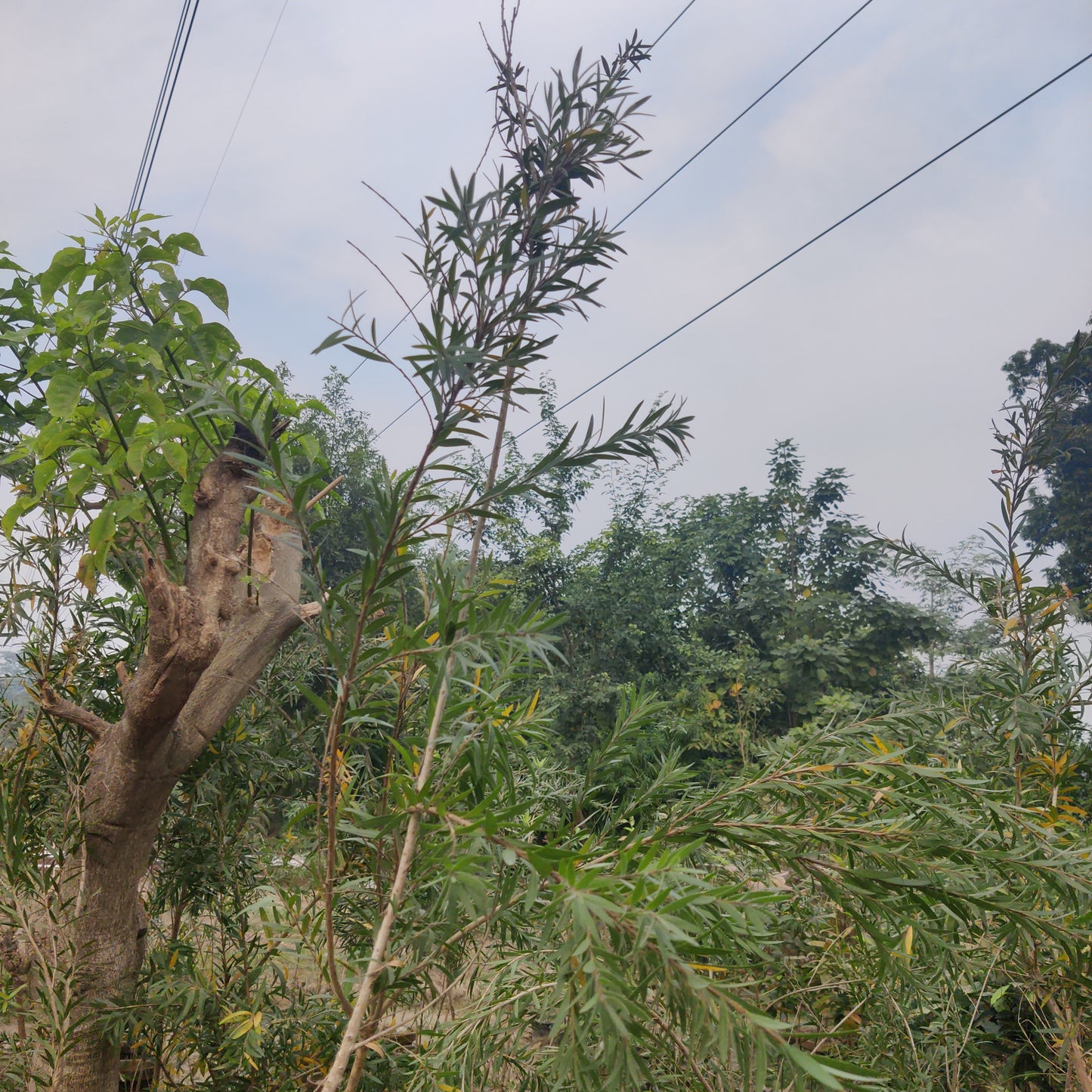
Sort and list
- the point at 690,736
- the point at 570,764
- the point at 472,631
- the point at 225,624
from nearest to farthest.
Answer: the point at 472,631
the point at 225,624
the point at 570,764
the point at 690,736

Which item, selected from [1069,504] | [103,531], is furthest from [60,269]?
[1069,504]

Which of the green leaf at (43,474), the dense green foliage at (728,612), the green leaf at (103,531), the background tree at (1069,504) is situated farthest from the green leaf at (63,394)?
the background tree at (1069,504)

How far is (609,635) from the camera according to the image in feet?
30.0

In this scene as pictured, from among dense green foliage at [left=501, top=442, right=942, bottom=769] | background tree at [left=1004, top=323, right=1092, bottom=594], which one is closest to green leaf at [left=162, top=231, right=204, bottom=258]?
dense green foliage at [left=501, top=442, right=942, bottom=769]

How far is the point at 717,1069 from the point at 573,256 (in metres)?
1.32

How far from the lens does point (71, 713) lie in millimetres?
1788

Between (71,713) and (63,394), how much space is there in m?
0.69

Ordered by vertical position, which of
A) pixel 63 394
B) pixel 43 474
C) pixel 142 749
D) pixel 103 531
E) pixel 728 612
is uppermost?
pixel 728 612

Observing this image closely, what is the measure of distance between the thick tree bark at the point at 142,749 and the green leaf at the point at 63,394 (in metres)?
0.32

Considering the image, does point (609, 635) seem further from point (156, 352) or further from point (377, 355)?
point (377, 355)

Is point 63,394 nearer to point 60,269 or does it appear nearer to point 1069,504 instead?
point 60,269

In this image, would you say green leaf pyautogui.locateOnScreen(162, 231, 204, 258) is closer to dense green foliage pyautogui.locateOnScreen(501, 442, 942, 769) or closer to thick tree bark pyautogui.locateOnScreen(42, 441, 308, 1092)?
thick tree bark pyautogui.locateOnScreen(42, 441, 308, 1092)

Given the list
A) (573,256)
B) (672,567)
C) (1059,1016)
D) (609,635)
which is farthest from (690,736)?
(573,256)

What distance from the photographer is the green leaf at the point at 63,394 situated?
165cm
